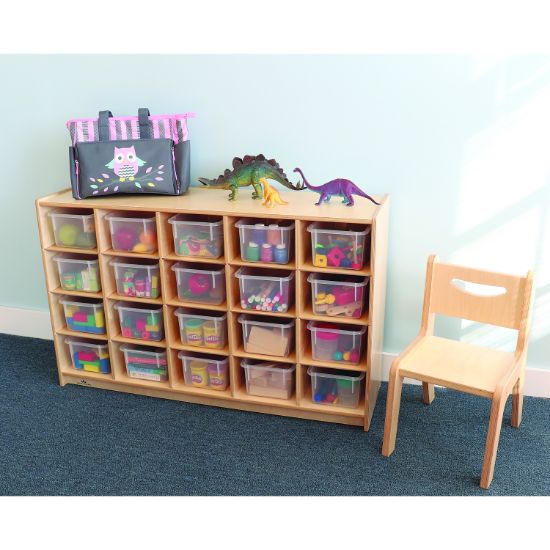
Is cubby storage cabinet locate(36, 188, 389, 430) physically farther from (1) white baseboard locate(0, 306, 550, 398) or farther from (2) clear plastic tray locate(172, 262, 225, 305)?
(1) white baseboard locate(0, 306, 550, 398)

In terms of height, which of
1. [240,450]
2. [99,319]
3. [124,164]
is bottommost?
[240,450]

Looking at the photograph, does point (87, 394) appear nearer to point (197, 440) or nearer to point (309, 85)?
point (197, 440)

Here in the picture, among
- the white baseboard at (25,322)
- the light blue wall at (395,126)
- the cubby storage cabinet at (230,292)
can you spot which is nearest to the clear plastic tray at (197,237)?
the cubby storage cabinet at (230,292)

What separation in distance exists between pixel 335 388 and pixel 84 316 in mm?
1151

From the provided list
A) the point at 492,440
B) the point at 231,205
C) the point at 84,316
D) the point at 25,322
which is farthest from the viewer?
the point at 25,322

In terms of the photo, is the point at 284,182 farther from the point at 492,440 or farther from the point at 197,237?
the point at 492,440

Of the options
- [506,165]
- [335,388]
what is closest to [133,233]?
[335,388]

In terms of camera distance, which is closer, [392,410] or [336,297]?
[392,410]

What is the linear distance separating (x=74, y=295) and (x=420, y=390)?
1578 millimetres

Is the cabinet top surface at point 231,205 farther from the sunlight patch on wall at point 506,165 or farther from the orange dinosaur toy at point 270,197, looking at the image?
the sunlight patch on wall at point 506,165

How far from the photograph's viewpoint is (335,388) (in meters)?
2.60

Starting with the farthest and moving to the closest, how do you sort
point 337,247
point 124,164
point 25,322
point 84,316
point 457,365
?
1. point 25,322
2. point 84,316
3. point 124,164
4. point 337,247
5. point 457,365

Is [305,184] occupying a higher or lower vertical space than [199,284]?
higher

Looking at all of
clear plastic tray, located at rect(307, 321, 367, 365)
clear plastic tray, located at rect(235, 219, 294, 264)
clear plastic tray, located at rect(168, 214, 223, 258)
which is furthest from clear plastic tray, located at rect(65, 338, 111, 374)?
clear plastic tray, located at rect(307, 321, 367, 365)
